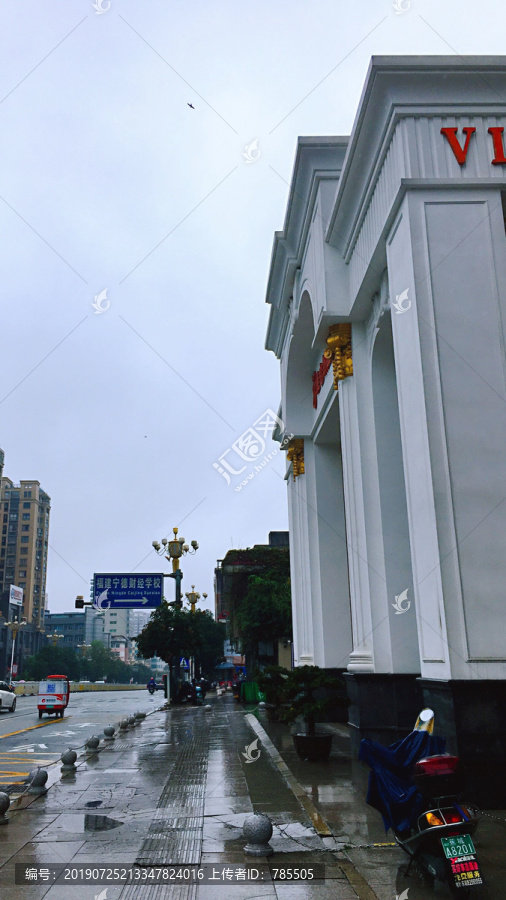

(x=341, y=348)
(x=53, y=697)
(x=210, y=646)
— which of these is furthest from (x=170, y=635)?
(x=210, y=646)

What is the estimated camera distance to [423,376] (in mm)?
8602

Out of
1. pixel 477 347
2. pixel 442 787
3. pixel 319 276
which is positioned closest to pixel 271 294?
pixel 319 276

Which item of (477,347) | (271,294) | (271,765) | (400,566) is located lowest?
(271,765)

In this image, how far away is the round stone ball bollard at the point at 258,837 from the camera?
5926mm

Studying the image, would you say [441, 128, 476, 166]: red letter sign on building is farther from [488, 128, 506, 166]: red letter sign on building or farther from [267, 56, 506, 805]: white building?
[488, 128, 506, 166]: red letter sign on building

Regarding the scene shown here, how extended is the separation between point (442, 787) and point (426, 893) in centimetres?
78

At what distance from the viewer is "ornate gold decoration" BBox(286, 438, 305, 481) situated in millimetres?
19609

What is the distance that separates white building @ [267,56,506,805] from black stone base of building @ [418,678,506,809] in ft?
0.05

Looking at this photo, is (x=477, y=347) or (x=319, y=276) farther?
(x=319, y=276)

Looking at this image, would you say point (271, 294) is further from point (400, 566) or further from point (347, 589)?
point (400, 566)

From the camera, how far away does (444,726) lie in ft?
24.4

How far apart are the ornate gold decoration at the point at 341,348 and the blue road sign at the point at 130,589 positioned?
58.3ft

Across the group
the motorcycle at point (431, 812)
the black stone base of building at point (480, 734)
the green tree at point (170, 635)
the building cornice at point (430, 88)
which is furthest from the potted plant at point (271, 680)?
the green tree at point (170, 635)

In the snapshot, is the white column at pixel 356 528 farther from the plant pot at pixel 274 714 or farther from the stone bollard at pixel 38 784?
the plant pot at pixel 274 714
